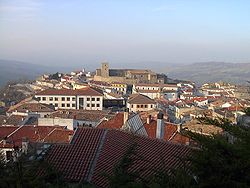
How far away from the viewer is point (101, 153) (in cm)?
1158

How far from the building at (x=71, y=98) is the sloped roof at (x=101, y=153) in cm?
4052

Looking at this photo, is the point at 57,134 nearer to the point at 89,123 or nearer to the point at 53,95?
the point at 89,123

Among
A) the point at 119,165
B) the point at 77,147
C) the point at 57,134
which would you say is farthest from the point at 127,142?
the point at 57,134

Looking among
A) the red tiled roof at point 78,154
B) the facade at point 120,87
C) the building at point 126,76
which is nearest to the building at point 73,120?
the red tiled roof at point 78,154

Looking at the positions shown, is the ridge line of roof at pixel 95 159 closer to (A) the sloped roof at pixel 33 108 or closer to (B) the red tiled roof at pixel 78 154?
(B) the red tiled roof at pixel 78 154

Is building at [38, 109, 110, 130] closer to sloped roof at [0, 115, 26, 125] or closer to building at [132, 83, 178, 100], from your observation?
sloped roof at [0, 115, 26, 125]

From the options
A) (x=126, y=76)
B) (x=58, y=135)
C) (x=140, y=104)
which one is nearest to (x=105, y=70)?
(x=126, y=76)

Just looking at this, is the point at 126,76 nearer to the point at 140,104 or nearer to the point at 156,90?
the point at 156,90

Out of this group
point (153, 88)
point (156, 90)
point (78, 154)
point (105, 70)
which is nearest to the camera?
point (78, 154)

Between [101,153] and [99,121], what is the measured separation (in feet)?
73.0

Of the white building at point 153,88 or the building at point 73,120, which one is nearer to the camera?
the building at point 73,120

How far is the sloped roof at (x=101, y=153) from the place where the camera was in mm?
10594

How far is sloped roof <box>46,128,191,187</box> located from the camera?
10.6 m

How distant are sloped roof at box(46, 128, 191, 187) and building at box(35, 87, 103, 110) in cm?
4052
